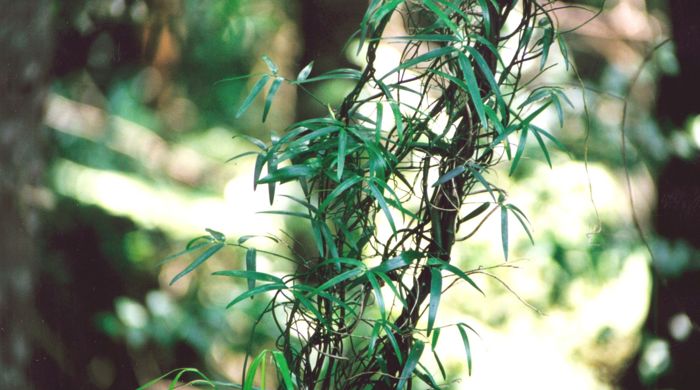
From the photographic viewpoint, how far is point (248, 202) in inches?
64.8

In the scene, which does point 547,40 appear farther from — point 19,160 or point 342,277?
point 19,160

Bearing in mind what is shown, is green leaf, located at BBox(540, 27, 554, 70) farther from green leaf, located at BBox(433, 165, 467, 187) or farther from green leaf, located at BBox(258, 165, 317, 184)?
green leaf, located at BBox(258, 165, 317, 184)

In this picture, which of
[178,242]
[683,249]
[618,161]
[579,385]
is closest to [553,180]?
[618,161]

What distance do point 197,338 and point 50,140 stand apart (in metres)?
0.57

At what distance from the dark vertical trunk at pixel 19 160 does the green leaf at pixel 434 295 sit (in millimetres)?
1145

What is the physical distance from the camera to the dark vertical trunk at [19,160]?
1486 mm

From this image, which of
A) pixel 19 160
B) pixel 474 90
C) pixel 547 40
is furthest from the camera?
pixel 19 160

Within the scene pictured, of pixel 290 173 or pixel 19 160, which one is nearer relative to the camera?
pixel 290 173

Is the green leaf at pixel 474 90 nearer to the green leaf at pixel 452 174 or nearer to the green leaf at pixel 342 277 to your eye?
the green leaf at pixel 452 174

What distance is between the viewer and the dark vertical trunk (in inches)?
58.5

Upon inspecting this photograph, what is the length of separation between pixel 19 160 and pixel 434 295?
1.21 metres

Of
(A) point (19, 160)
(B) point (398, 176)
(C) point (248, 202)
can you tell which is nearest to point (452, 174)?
(B) point (398, 176)

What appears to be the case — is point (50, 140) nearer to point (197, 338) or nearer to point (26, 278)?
point (26, 278)

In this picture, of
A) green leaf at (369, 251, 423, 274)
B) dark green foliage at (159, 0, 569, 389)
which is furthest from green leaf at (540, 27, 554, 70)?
green leaf at (369, 251, 423, 274)
